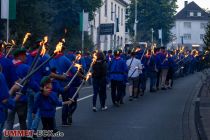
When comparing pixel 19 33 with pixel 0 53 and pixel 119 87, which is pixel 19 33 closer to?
pixel 119 87

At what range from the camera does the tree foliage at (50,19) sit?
31.0m

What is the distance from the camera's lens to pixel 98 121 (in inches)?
594

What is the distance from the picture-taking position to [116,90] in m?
19.3

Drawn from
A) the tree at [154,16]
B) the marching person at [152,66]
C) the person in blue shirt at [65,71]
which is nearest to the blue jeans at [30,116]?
the person in blue shirt at [65,71]

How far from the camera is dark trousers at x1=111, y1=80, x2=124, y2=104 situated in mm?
18969

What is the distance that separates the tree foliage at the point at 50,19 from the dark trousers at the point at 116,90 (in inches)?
390

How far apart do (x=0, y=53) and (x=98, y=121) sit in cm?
566

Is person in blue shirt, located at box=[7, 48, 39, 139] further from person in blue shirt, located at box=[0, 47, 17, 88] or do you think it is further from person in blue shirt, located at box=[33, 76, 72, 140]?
person in blue shirt, located at box=[33, 76, 72, 140]

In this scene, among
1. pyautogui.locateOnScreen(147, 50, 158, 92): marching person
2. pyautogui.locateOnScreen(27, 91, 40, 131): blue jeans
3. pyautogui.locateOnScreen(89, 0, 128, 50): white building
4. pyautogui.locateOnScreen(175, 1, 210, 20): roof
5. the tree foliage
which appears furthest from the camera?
pyautogui.locateOnScreen(175, 1, 210, 20): roof

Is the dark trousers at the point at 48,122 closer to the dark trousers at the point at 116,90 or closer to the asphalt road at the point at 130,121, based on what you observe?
the asphalt road at the point at 130,121

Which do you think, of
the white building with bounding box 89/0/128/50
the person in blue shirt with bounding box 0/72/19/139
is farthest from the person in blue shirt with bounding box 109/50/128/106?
the white building with bounding box 89/0/128/50

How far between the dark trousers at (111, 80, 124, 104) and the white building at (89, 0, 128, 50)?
86.3ft

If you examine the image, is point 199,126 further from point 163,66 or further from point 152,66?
point 163,66

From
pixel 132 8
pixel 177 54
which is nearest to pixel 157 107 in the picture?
pixel 177 54
